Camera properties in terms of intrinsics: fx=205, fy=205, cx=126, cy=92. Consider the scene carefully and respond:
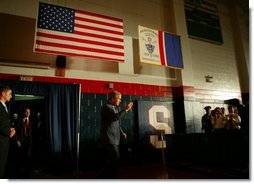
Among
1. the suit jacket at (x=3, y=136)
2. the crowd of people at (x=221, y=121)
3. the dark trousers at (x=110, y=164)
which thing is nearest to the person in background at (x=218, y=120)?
the crowd of people at (x=221, y=121)

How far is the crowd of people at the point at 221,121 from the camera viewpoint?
4082 mm

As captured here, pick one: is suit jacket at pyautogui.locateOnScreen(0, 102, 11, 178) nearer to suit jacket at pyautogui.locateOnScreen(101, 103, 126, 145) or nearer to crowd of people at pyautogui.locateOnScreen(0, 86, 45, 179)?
crowd of people at pyautogui.locateOnScreen(0, 86, 45, 179)

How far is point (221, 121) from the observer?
14.6ft

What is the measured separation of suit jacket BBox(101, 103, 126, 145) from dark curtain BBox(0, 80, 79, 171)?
1.93 metres

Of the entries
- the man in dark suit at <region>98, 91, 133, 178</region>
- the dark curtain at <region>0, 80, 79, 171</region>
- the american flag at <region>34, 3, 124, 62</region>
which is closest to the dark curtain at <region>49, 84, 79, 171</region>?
the dark curtain at <region>0, 80, 79, 171</region>

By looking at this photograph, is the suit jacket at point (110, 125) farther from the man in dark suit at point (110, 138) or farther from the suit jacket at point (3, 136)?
the suit jacket at point (3, 136)

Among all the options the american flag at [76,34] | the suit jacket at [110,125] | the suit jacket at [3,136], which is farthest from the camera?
the american flag at [76,34]

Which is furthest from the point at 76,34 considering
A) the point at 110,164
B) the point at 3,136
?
the point at 110,164

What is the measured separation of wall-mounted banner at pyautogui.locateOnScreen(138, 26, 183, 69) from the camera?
4.52m

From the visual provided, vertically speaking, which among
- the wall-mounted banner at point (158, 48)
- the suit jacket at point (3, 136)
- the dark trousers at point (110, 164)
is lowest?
the dark trousers at point (110, 164)

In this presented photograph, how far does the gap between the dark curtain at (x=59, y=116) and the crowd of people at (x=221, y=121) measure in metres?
2.92

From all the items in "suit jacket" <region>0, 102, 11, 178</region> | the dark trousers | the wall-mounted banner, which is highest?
the wall-mounted banner

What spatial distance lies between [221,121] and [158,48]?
2133 mm

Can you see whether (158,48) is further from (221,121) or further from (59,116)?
(59,116)
